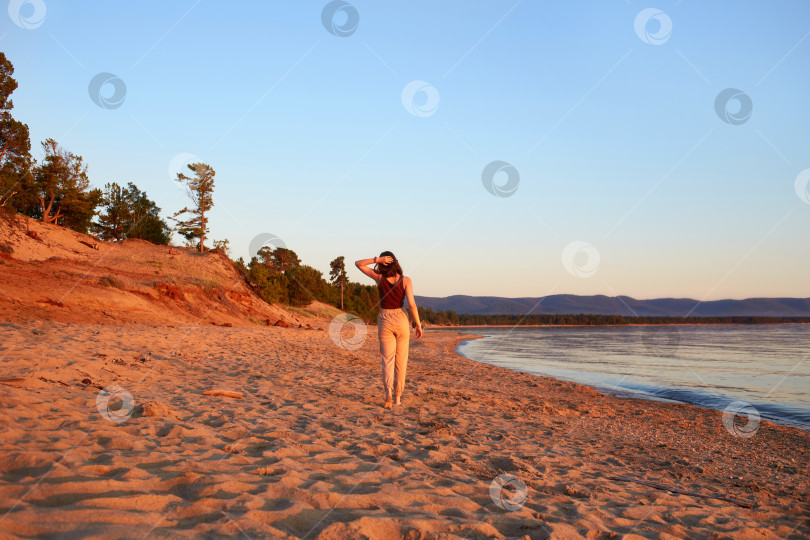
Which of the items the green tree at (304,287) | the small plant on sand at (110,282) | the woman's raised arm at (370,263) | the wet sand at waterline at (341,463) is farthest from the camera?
the green tree at (304,287)

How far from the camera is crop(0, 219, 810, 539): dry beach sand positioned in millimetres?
2623

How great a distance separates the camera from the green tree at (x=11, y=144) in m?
23.5

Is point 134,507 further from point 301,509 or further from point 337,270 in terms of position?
point 337,270

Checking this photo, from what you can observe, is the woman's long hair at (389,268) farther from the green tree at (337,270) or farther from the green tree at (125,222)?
the green tree at (337,270)

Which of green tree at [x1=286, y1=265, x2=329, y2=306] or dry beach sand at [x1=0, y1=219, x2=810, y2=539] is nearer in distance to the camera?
dry beach sand at [x1=0, y1=219, x2=810, y2=539]

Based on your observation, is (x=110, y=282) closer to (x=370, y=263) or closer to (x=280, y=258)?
(x=370, y=263)

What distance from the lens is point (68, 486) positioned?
8.66ft

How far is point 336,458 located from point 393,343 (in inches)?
114

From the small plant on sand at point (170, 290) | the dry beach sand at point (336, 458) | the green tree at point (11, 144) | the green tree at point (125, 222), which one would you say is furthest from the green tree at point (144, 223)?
the dry beach sand at point (336, 458)

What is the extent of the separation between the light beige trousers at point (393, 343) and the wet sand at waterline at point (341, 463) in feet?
1.73

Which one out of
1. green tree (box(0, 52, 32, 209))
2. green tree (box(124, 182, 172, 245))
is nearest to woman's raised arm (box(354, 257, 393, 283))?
green tree (box(0, 52, 32, 209))

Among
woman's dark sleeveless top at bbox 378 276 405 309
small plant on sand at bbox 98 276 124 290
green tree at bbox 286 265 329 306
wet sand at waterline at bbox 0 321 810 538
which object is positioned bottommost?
wet sand at waterline at bbox 0 321 810 538

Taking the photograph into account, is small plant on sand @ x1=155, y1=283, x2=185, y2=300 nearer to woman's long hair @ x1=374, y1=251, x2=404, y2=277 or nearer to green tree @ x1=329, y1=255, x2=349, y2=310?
woman's long hair @ x1=374, y1=251, x2=404, y2=277

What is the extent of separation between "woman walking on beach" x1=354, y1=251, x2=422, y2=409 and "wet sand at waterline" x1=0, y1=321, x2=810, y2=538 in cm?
68
